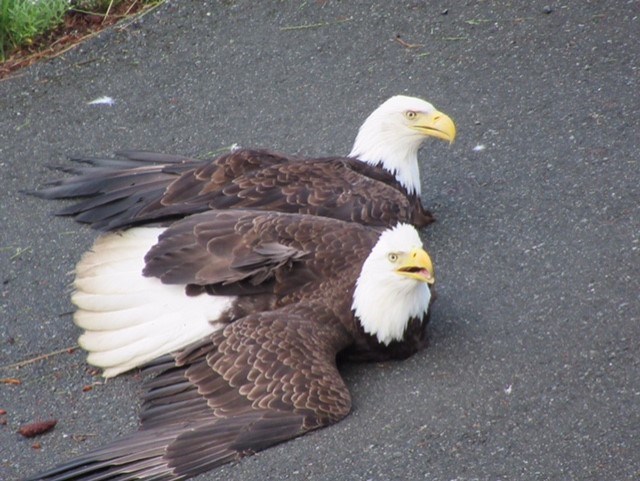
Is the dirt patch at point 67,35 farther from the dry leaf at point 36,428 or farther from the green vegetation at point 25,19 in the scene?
the dry leaf at point 36,428

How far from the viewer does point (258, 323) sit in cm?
596

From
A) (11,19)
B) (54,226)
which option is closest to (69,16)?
(11,19)

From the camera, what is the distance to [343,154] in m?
7.78

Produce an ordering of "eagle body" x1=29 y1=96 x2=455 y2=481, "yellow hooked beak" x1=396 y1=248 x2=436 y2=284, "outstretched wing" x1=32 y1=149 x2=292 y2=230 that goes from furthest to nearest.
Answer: "outstretched wing" x1=32 y1=149 x2=292 y2=230 < "yellow hooked beak" x1=396 y1=248 x2=436 y2=284 < "eagle body" x1=29 y1=96 x2=455 y2=481

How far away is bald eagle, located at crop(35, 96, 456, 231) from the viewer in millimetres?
6688

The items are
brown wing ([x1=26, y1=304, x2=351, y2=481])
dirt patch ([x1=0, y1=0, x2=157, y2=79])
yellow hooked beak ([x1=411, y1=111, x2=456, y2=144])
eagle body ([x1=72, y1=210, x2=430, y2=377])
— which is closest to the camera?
brown wing ([x1=26, y1=304, x2=351, y2=481])

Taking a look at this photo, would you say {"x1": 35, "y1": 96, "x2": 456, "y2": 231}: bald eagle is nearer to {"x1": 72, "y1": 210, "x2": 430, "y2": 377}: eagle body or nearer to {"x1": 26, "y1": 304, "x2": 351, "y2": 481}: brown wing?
{"x1": 72, "y1": 210, "x2": 430, "y2": 377}: eagle body

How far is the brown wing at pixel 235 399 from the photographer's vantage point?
5.46 meters

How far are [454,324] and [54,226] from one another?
255 centimetres

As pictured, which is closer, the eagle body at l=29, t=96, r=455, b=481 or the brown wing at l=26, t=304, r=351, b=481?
the brown wing at l=26, t=304, r=351, b=481

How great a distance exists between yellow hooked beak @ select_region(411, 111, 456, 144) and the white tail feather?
1.59 m

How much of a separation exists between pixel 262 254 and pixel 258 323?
0.34 meters

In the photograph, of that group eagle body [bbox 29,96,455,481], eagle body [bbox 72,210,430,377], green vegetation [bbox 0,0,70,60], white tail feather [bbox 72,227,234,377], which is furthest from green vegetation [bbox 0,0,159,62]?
eagle body [bbox 72,210,430,377]

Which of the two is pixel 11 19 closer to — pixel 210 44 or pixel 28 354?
pixel 210 44
